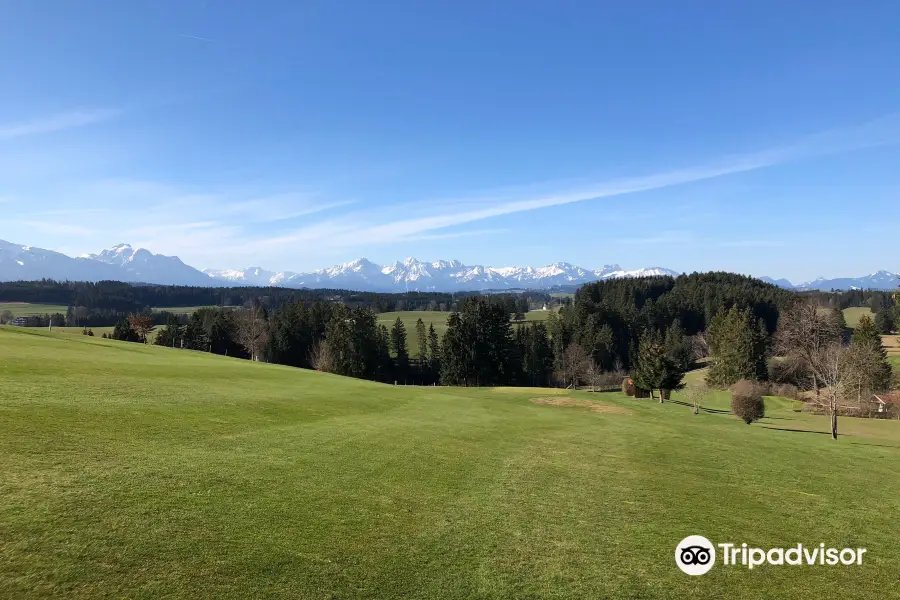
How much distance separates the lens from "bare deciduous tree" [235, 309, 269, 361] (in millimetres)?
103075

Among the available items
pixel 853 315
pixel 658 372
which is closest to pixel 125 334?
pixel 658 372

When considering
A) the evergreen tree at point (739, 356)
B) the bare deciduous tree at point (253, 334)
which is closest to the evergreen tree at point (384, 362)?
the bare deciduous tree at point (253, 334)

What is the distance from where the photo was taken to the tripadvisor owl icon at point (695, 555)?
9.41 meters

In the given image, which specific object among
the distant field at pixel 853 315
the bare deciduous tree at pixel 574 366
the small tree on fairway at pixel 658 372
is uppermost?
the distant field at pixel 853 315

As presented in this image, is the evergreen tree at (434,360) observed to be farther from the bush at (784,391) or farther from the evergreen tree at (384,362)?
the bush at (784,391)

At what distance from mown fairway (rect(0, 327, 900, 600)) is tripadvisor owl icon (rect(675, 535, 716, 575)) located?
0.75 feet

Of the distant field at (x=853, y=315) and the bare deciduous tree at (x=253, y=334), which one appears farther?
the distant field at (x=853, y=315)

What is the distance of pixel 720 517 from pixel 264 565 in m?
10.6

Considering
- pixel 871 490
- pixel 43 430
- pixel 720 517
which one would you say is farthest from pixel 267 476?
pixel 871 490

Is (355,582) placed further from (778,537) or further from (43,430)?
(43,430)

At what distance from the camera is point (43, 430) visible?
1309cm

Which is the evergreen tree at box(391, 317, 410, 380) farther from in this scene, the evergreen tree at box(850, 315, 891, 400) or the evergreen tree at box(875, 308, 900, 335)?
the evergreen tree at box(875, 308, 900, 335)

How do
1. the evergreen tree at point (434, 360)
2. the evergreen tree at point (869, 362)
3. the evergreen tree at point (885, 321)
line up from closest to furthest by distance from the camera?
the evergreen tree at point (869, 362)
the evergreen tree at point (434, 360)
the evergreen tree at point (885, 321)

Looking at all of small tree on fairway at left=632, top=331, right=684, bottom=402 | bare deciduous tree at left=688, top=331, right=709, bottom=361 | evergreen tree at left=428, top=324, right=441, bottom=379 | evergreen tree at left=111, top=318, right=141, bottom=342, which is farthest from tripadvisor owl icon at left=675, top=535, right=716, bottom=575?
bare deciduous tree at left=688, top=331, right=709, bottom=361
